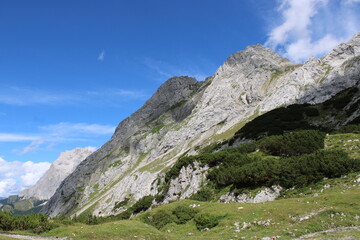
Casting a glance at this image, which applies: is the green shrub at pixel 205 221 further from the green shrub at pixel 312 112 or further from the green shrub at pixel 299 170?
the green shrub at pixel 312 112

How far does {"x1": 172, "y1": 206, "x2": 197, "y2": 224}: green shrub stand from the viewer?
1083 inches

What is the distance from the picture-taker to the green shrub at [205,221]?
2392 cm

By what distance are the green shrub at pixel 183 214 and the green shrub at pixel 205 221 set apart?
1.92 m

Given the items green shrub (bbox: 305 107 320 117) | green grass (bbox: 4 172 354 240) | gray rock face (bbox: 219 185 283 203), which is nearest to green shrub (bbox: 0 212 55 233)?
green grass (bbox: 4 172 354 240)

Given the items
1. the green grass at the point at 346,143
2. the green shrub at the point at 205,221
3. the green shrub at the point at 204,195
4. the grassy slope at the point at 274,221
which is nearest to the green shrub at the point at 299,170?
the grassy slope at the point at 274,221

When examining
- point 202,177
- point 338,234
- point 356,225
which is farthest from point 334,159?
point 202,177

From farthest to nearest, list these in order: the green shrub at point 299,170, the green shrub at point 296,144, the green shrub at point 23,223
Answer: the green shrub at point 296,144 < the green shrub at point 299,170 < the green shrub at point 23,223

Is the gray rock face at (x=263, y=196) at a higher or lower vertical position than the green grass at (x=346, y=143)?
lower

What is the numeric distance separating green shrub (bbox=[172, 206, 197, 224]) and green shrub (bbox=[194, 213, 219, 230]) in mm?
1916

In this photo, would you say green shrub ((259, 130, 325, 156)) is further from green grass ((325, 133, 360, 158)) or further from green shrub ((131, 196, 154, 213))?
green shrub ((131, 196, 154, 213))

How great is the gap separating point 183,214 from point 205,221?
4.13 m

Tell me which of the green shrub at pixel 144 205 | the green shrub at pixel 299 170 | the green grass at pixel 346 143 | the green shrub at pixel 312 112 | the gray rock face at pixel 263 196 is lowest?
the green shrub at pixel 144 205

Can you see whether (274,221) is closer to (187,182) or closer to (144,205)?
(187,182)

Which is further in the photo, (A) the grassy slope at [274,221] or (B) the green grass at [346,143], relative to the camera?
(B) the green grass at [346,143]
